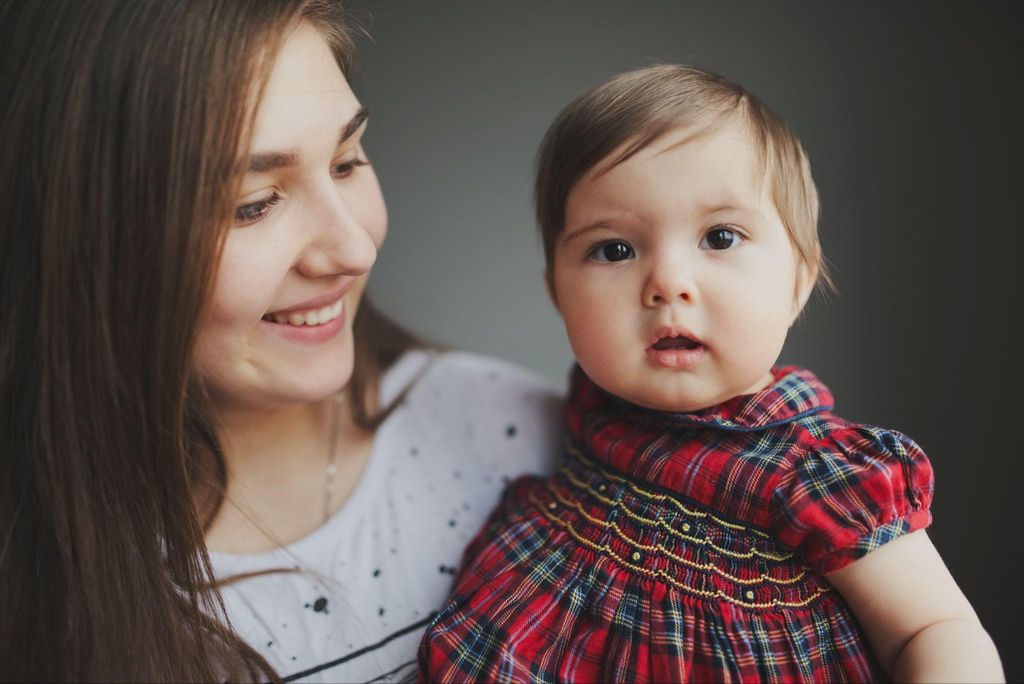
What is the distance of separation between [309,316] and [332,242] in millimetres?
131

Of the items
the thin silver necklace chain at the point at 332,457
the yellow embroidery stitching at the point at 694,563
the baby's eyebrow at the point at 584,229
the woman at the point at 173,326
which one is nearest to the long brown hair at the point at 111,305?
the woman at the point at 173,326

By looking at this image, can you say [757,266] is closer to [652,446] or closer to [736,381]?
[736,381]

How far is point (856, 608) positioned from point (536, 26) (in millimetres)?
1268

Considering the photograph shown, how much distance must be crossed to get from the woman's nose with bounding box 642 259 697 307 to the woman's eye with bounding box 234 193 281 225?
1.56 ft

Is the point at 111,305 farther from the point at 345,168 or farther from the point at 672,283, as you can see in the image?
the point at 672,283

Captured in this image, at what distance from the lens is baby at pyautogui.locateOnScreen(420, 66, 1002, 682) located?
0.94m

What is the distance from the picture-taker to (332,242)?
110cm

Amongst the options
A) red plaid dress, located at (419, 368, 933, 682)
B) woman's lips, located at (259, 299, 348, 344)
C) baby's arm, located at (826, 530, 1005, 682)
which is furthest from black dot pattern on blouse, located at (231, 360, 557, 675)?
baby's arm, located at (826, 530, 1005, 682)

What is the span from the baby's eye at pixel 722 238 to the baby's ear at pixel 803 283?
111 mm

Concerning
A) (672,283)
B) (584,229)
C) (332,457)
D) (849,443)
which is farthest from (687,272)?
(332,457)

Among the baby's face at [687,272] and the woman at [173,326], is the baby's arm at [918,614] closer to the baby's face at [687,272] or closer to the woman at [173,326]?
the baby's face at [687,272]

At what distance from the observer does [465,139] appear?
1.99 m

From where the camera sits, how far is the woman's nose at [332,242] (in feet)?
3.55

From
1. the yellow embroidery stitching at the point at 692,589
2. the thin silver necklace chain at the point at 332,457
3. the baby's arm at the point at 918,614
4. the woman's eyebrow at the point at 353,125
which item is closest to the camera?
the baby's arm at the point at 918,614
